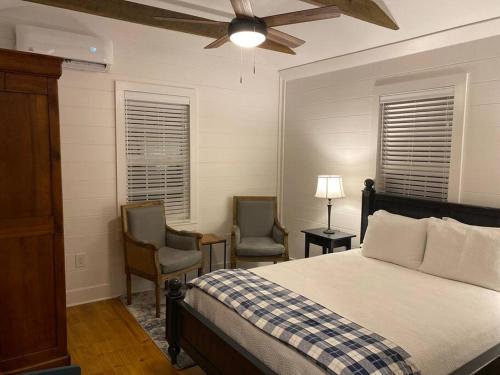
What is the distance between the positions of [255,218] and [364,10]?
2640 mm

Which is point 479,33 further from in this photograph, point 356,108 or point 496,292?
point 496,292

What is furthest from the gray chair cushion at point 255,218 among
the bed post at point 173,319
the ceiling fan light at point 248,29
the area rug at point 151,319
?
the ceiling fan light at point 248,29

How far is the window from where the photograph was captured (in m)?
4.06

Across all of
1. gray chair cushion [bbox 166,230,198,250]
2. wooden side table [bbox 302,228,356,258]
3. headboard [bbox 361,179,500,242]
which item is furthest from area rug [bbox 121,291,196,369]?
headboard [bbox 361,179,500,242]

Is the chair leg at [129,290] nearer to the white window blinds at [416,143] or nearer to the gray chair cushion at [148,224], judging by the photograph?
the gray chair cushion at [148,224]

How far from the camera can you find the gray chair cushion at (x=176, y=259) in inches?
144

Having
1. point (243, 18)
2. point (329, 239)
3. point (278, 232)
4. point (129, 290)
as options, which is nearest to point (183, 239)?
point (129, 290)

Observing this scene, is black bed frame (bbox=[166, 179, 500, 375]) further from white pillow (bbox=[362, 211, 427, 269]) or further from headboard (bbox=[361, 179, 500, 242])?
white pillow (bbox=[362, 211, 427, 269])

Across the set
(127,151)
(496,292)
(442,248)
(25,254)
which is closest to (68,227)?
(127,151)

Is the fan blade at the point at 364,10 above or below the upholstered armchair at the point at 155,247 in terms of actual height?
above

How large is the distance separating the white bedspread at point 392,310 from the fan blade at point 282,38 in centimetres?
171

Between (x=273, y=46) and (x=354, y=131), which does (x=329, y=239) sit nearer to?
(x=354, y=131)

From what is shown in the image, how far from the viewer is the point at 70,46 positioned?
3.51m

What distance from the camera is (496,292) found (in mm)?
2635
